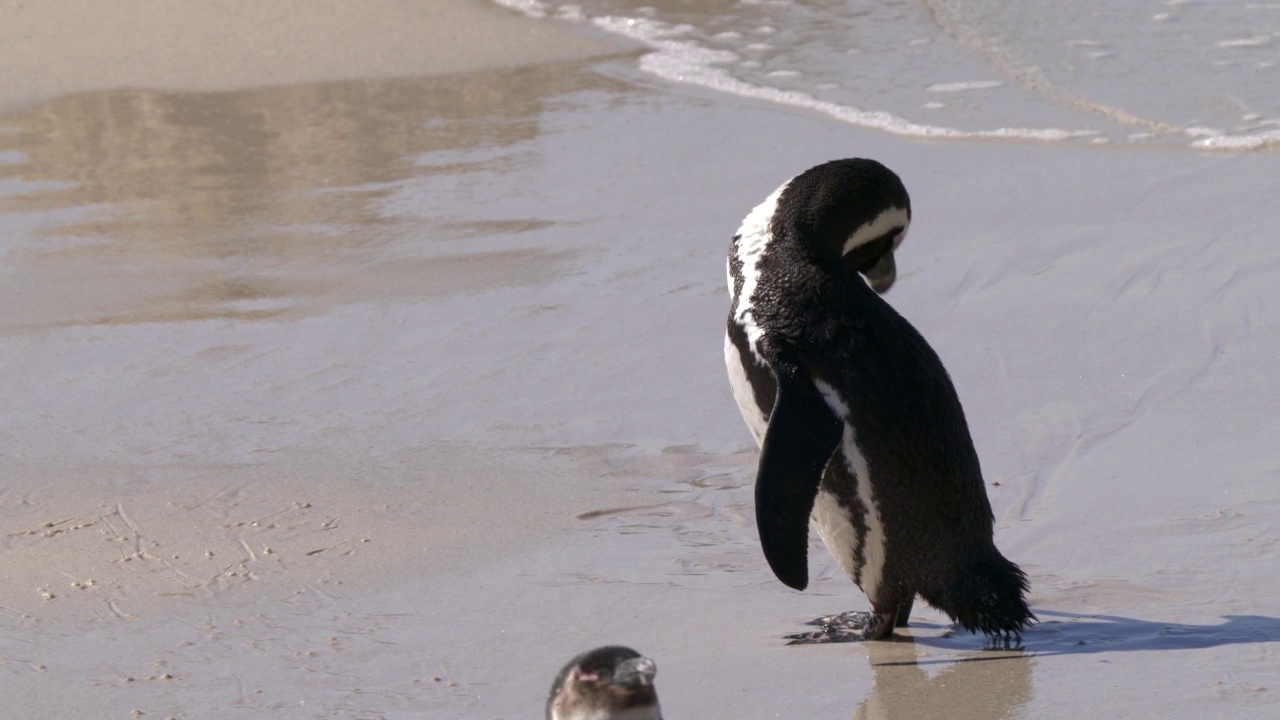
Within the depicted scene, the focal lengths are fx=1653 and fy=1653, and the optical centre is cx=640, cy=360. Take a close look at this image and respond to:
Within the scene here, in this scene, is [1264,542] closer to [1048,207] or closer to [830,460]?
[830,460]

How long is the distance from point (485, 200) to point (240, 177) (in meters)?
1.15

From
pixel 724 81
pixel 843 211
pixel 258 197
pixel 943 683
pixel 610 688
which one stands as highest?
pixel 843 211

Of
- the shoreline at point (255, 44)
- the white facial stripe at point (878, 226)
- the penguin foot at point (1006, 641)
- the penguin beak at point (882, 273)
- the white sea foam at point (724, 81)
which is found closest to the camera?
the penguin foot at point (1006, 641)

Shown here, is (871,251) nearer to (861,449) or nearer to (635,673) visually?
(861,449)

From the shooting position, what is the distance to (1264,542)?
336 centimetres

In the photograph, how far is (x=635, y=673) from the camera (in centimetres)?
177

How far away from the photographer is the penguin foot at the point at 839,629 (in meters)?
3.12

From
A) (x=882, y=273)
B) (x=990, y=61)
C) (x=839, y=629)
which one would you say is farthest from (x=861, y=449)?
(x=990, y=61)

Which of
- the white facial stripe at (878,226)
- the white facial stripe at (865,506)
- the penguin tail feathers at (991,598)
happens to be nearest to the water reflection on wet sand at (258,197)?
the white facial stripe at (878,226)

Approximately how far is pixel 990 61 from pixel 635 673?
7.36 metres

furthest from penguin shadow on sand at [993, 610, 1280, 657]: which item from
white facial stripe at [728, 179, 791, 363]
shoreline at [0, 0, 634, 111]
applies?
shoreline at [0, 0, 634, 111]

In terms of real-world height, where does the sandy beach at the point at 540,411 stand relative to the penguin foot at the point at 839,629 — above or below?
above

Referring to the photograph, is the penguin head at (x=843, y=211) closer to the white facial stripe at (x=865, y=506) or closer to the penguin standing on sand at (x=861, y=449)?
the penguin standing on sand at (x=861, y=449)

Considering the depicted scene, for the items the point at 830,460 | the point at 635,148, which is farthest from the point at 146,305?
the point at 830,460
